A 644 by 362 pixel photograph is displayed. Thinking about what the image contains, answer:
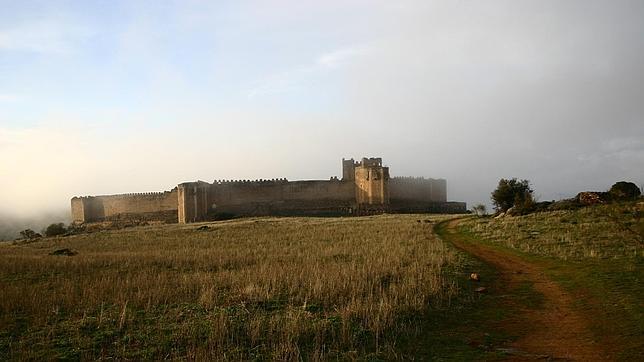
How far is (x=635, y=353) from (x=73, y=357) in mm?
7523

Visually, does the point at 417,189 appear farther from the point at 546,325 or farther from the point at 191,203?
the point at 546,325

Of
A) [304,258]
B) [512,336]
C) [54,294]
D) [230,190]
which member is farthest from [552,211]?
[230,190]

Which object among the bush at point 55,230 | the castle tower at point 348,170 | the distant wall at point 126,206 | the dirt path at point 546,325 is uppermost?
the castle tower at point 348,170

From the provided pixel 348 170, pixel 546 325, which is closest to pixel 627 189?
pixel 546 325

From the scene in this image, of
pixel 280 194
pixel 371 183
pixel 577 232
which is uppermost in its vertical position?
pixel 371 183

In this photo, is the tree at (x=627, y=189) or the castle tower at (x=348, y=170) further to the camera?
the castle tower at (x=348, y=170)

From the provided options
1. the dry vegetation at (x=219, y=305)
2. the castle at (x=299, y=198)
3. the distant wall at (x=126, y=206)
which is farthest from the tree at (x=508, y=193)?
the distant wall at (x=126, y=206)

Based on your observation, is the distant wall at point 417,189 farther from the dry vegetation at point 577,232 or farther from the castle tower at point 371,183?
the dry vegetation at point 577,232

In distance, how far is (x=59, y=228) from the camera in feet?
172

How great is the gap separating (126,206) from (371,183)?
28.8 m

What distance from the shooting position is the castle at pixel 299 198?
56438 mm

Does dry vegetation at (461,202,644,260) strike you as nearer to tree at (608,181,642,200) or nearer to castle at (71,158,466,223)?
tree at (608,181,642,200)

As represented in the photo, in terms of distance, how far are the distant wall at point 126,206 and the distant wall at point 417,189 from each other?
24.1m

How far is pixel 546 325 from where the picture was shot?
9.14 meters
